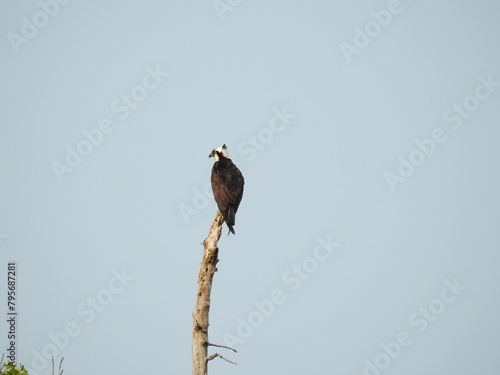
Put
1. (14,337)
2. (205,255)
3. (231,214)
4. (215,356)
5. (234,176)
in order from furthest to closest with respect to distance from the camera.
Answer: (234,176)
(231,214)
(14,337)
(205,255)
(215,356)

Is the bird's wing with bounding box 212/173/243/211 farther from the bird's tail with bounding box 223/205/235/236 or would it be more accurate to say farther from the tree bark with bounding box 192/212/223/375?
the tree bark with bounding box 192/212/223/375

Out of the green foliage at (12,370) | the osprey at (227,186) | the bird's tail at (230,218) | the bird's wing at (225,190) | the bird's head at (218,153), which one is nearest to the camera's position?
the green foliage at (12,370)

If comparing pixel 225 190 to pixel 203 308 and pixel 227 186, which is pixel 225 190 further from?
pixel 203 308

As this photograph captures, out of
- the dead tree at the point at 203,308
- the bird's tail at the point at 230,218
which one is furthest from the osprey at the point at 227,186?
the dead tree at the point at 203,308

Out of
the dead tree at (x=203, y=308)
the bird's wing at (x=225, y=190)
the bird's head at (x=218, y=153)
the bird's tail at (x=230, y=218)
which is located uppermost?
the bird's head at (x=218, y=153)

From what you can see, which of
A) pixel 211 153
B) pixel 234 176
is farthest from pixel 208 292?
pixel 211 153

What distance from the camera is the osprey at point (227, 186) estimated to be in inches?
463

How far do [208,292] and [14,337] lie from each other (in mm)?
4358

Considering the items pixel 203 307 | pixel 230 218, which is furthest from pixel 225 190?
pixel 203 307

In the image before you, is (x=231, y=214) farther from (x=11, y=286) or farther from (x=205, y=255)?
(x=11, y=286)

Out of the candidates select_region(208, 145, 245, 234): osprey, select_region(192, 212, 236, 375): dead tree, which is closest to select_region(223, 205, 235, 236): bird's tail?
select_region(208, 145, 245, 234): osprey

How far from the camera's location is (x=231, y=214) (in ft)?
38.5

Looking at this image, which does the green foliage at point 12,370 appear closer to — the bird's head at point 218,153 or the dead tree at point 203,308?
the dead tree at point 203,308

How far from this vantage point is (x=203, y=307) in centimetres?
891
